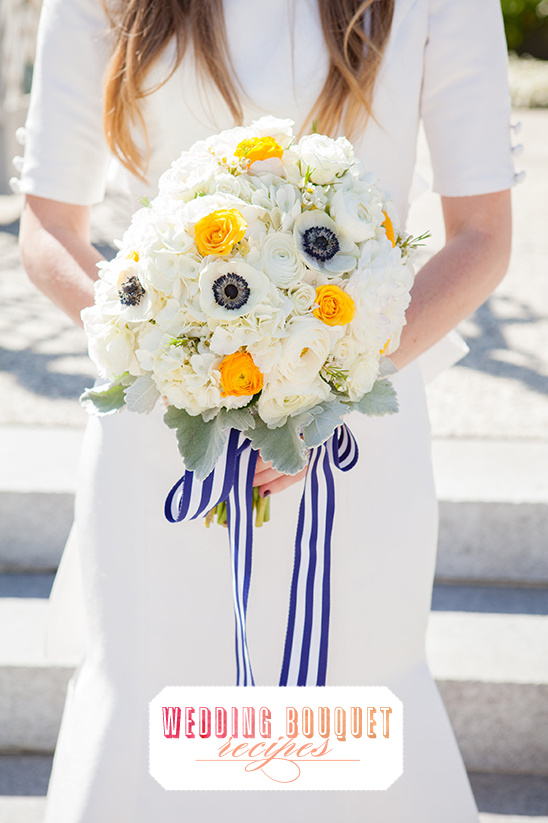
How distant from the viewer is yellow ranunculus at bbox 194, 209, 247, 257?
3.93ft

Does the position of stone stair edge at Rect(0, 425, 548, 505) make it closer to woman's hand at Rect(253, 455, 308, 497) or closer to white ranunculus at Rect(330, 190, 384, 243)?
woman's hand at Rect(253, 455, 308, 497)

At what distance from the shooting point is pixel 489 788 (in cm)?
271

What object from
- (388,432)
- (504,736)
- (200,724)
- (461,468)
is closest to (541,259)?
(461,468)

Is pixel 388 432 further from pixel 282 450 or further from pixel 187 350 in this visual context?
pixel 187 350

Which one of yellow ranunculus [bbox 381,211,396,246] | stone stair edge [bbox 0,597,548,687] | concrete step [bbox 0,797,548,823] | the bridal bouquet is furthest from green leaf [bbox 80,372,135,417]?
concrete step [bbox 0,797,548,823]

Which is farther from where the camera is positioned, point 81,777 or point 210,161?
point 81,777

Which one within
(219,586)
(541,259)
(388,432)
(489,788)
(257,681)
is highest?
(388,432)

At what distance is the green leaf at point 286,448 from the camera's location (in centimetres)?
130

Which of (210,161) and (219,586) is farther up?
(210,161)

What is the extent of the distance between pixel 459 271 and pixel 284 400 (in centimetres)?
60

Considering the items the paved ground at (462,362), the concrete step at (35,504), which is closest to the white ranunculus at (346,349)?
the concrete step at (35,504)

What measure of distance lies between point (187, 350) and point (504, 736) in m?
2.07

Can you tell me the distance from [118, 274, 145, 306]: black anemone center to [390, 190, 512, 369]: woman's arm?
56 centimetres

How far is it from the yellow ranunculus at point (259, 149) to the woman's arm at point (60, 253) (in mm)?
507
